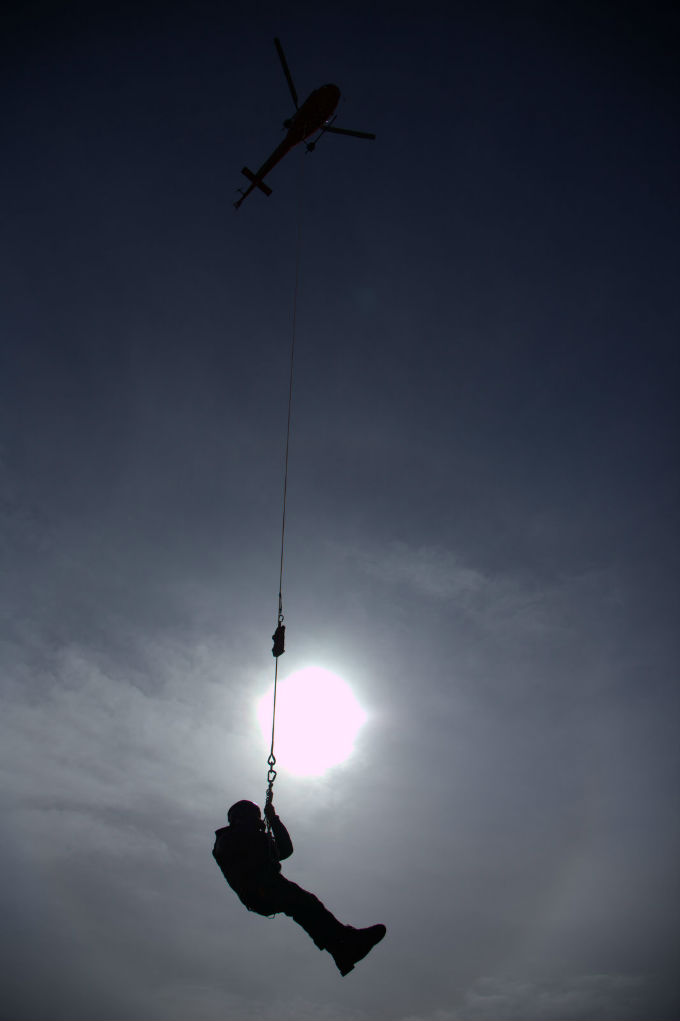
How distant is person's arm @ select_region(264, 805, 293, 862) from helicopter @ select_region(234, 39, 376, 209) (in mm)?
19754

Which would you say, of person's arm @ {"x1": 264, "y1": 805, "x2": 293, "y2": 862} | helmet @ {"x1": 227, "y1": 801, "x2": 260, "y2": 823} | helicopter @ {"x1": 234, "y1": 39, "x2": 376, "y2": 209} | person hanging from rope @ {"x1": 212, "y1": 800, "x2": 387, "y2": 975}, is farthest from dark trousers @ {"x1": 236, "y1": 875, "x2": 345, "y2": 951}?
helicopter @ {"x1": 234, "y1": 39, "x2": 376, "y2": 209}

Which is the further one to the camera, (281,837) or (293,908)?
(281,837)

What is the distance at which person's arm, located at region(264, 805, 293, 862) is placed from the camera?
309 inches

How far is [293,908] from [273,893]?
14.9 inches

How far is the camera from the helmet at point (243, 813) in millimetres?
7848

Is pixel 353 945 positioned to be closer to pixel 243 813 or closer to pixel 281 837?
pixel 281 837

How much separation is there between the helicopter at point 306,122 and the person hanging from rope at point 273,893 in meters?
20.0

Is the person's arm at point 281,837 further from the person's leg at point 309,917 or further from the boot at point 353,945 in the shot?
the boot at point 353,945

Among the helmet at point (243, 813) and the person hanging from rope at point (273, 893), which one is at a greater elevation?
the helmet at point (243, 813)

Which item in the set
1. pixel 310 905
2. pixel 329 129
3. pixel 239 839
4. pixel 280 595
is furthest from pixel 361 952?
pixel 329 129

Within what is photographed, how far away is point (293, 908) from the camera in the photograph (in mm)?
7633

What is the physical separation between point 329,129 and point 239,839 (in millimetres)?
20791

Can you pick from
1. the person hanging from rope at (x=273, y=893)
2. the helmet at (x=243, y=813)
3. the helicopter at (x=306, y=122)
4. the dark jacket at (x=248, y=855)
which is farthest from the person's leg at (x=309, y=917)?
the helicopter at (x=306, y=122)

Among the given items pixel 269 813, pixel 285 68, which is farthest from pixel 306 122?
pixel 269 813
